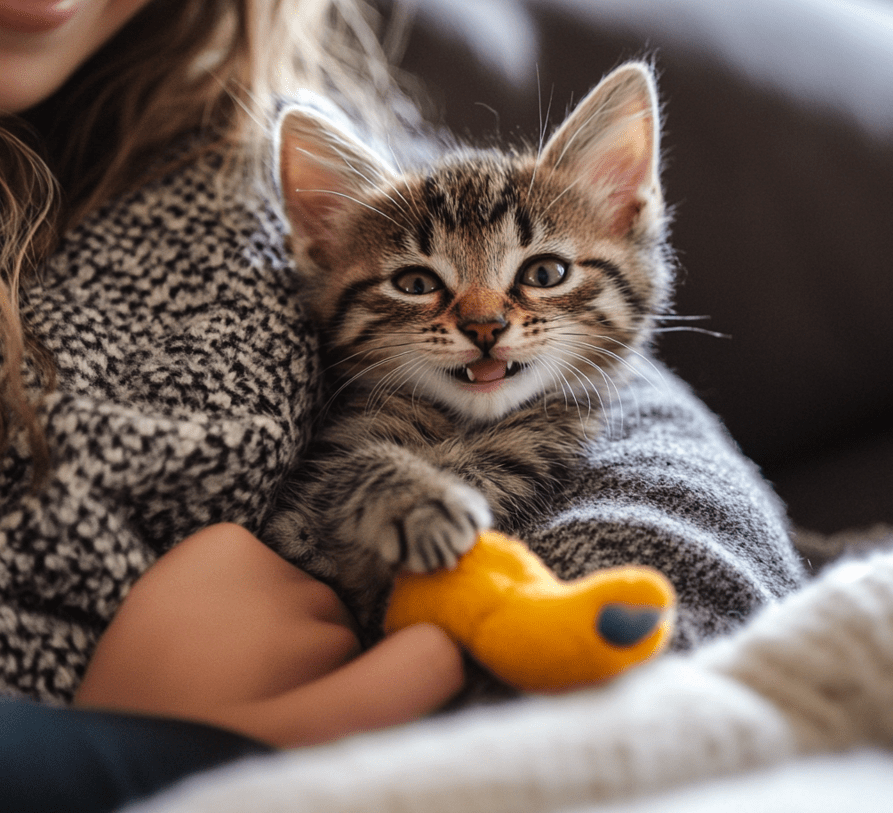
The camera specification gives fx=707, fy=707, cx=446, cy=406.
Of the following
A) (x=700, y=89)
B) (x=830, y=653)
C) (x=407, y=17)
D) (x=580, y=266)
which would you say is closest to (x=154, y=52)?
(x=407, y=17)

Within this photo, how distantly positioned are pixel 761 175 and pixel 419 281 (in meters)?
0.64

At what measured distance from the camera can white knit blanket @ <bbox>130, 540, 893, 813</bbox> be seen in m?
0.38

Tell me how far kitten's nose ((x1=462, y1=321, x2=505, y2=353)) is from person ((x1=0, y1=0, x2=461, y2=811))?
0.21 metres

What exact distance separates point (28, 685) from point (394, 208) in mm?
675

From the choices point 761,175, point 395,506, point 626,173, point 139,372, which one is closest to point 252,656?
point 395,506

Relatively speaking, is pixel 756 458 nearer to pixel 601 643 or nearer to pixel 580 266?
pixel 580 266

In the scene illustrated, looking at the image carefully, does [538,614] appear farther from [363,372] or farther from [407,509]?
[363,372]

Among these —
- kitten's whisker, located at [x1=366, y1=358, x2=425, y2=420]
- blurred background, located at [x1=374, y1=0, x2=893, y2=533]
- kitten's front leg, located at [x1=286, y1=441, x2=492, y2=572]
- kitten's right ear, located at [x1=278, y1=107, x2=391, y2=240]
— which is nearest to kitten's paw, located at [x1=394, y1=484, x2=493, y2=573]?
kitten's front leg, located at [x1=286, y1=441, x2=492, y2=572]

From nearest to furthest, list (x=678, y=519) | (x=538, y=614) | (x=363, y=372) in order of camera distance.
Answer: (x=538, y=614)
(x=678, y=519)
(x=363, y=372)

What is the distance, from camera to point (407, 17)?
1229mm

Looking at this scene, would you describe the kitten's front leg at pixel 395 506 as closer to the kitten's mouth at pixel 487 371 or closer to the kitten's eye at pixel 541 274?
the kitten's mouth at pixel 487 371

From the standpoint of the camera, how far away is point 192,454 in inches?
27.9

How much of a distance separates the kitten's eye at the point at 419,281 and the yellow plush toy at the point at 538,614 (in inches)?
15.3

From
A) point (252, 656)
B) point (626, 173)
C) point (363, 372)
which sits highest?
point (626, 173)
